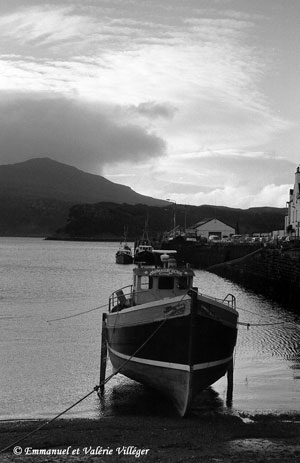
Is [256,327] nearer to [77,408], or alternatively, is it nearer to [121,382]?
[121,382]

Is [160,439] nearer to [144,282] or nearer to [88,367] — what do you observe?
[144,282]

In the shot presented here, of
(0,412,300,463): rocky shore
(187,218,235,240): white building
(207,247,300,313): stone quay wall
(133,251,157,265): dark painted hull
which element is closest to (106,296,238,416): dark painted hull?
(0,412,300,463): rocky shore

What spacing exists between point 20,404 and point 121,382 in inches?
150

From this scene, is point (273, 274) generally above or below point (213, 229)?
below

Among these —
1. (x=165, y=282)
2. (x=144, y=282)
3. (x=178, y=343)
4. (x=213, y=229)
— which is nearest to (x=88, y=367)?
(x=144, y=282)

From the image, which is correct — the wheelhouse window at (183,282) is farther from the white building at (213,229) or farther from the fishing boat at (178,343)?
the white building at (213,229)

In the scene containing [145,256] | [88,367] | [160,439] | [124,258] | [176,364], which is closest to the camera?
[160,439]

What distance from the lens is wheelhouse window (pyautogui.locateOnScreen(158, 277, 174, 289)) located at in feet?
65.3

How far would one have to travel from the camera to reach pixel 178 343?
16422mm

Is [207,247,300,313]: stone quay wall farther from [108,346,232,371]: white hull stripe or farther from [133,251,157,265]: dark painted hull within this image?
[133,251,157,265]: dark painted hull

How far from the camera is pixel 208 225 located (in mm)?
150625

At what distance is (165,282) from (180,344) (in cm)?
389

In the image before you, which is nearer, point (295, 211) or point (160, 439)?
point (160, 439)

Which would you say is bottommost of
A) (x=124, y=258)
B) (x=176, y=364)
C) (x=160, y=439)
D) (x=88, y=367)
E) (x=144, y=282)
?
(x=88, y=367)
